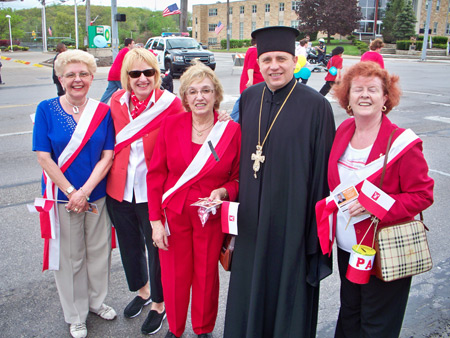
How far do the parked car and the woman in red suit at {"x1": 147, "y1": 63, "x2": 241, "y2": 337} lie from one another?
17.8 m

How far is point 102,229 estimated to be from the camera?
3150mm

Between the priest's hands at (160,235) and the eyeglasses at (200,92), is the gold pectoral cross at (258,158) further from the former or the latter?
the priest's hands at (160,235)

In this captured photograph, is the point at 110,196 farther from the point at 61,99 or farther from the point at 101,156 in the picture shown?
the point at 61,99

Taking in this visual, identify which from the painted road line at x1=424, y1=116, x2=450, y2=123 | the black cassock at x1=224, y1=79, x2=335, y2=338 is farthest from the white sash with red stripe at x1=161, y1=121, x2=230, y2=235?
the painted road line at x1=424, y1=116, x2=450, y2=123

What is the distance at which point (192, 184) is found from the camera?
2.71 meters

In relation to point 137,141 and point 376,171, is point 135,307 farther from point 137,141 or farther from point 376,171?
point 376,171

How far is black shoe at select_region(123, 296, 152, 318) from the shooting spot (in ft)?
10.9

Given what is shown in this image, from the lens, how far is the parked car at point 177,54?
20.5m

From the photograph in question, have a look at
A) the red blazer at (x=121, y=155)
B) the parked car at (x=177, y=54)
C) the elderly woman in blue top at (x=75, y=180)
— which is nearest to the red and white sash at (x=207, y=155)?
the red blazer at (x=121, y=155)

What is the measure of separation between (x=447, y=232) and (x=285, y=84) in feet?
11.4

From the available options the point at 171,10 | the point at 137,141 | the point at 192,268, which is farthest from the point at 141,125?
the point at 171,10

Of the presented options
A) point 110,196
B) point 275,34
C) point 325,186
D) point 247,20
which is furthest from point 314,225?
point 247,20

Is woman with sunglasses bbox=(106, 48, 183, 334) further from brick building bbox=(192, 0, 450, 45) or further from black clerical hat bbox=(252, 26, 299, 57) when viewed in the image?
brick building bbox=(192, 0, 450, 45)

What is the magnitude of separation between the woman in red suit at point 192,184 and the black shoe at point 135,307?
53 centimetres
